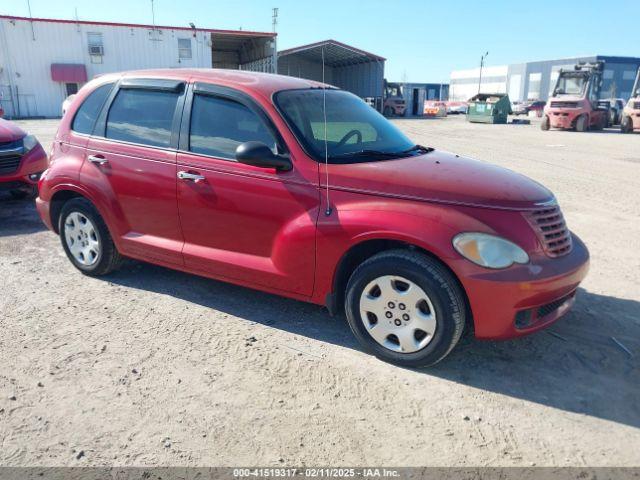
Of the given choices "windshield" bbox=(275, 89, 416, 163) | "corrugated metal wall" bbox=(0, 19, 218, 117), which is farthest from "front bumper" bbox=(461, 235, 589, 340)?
"corrugated metal wall" bbox=(0, 19, 218, 117)

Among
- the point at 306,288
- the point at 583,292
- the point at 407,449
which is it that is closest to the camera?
the point at 407,449

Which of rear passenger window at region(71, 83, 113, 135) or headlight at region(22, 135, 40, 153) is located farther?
headlight at region(22, 135, 40, 153)

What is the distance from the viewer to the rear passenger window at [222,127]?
12.5ft

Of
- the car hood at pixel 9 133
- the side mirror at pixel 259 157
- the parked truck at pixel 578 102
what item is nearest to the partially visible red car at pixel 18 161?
the car hood at pixel 9 133

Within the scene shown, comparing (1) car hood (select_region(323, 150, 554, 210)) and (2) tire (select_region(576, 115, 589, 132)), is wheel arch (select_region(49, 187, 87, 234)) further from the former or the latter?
(2) tire (select_region(576, 115, 589, 132))

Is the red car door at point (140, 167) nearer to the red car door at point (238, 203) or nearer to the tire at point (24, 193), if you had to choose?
the red car door at point (238, 203)

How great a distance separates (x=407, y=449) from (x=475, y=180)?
175 cm

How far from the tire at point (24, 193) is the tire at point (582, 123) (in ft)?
80.8

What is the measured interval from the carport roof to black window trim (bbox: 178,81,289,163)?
34248 millimetres

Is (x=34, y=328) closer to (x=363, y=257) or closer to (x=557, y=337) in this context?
(x=363, y=257)

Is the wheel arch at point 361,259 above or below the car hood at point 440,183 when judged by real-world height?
below

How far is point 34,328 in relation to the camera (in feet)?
12.7

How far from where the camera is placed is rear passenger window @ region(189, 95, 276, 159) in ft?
12.5

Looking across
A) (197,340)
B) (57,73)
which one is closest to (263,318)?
(197,340)
